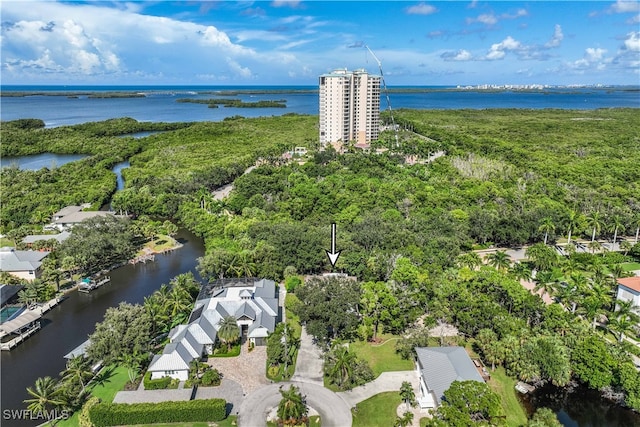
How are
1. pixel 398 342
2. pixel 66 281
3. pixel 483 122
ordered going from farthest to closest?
pixel 483 122, pixel 66 281, pixel 398 342

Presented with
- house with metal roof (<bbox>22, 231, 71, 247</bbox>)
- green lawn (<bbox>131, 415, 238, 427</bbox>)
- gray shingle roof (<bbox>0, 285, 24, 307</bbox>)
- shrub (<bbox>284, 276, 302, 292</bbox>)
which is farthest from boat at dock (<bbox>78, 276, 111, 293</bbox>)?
green lawn (<bbox>131, 415, 238, 427</bbox>)

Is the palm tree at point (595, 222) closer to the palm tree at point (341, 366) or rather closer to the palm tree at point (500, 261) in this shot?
the palm tree at point (500, 261)

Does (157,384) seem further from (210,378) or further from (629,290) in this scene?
(629,290)

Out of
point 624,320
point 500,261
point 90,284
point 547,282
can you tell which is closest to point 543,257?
point 500,261

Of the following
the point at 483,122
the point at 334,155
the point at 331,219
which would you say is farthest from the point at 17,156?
the point at 483,122

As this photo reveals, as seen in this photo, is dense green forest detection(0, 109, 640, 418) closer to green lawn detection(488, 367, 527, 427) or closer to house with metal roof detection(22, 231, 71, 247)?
green lawn detection(488, 367, 527, 427)

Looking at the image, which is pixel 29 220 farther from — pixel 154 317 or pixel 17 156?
pixel 17 156
